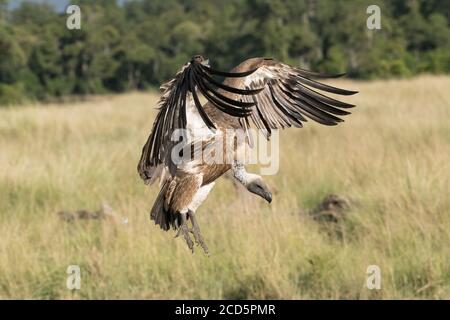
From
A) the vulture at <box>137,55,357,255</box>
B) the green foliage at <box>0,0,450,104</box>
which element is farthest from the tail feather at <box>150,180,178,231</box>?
the green foliage at <box>0,0,450,104</box>

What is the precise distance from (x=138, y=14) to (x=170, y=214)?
66808 millimetres

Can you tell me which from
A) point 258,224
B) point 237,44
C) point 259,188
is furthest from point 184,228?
point 237,44

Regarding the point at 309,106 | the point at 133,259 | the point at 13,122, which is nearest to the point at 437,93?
the point at 13,122

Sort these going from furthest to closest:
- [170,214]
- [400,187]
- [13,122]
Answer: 1. [13,122]
2. [400,187]
3. [170,214]

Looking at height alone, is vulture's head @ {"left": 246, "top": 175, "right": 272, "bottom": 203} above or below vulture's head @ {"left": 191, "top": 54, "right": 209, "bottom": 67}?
below

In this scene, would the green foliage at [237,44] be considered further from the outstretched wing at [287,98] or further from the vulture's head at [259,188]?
the vulture's head at [259,188]

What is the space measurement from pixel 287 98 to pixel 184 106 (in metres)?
0.29

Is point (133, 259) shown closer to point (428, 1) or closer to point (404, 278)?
point (404, 278)

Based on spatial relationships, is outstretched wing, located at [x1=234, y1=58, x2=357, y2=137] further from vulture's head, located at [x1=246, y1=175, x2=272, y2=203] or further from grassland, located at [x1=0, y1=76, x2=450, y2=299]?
grassland, located at [x1=0, y1=76, x2=450, y2=299]

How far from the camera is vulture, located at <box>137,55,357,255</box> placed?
3.37 ft

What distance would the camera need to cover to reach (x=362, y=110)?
14.0 metres

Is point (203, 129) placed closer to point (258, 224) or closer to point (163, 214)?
point (163, 214)

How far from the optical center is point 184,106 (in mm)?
1044

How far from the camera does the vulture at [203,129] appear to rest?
3.37 feet
